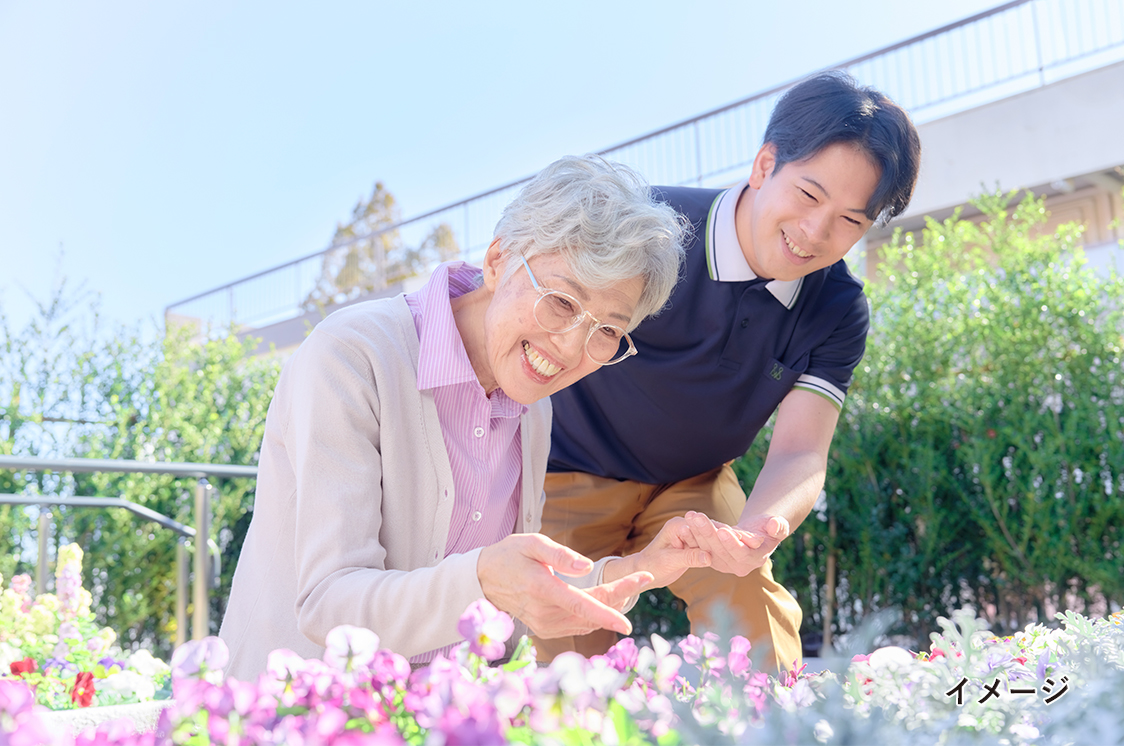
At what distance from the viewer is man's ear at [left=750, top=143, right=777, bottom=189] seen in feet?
8.18

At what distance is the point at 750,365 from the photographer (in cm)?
262

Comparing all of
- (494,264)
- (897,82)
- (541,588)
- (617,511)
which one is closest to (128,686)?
(617,511)

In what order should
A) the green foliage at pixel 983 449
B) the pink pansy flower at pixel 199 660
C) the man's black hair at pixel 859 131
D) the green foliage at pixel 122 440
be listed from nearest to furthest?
the pink pansy flower at pixel 199 660 < the man's black hair at pixel 859 131 < the green foliage at pixel 983 449 < the green foliage at pixel 122 440

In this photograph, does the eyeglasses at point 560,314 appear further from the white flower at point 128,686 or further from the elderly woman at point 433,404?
the white flower at point 128,686

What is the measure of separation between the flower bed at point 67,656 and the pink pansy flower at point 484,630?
160cm

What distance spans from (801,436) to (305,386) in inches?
59.0

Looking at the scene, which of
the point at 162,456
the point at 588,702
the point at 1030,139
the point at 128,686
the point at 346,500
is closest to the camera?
the point at 588,702

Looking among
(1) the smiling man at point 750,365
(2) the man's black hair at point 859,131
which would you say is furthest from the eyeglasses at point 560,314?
(2) the man's black hair at point 859,131

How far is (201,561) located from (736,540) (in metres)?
3.56

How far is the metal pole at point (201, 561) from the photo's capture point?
4414mm

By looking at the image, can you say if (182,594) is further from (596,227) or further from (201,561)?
(596,227)

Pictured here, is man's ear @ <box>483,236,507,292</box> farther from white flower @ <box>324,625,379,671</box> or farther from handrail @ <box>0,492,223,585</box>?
handrail @ <box>0,492,223,585</box>

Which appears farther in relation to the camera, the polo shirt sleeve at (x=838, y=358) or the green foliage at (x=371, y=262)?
the green foliage at (x=371, y=262)

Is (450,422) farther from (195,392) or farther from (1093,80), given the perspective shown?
(1093,80)
